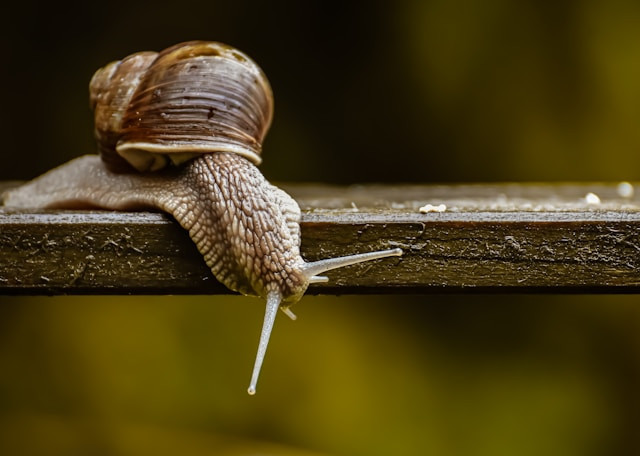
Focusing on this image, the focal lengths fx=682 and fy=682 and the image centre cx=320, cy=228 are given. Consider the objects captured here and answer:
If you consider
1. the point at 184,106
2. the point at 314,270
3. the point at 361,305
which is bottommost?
the point at 361,305

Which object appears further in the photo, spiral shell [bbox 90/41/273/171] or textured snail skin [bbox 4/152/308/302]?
spiral shell [bbox 90/41/273/171]

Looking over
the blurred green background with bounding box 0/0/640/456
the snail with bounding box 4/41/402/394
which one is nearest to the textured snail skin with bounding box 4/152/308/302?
the snail with bounding box 4/41/402/394

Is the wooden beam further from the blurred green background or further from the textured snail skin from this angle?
the blurred green background

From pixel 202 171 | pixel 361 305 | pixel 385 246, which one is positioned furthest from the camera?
pixel 361 305

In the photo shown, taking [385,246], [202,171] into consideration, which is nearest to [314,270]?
[385,246]

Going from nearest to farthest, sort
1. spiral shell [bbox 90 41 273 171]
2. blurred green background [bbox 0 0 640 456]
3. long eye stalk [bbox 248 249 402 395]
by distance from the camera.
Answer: long eye stalk [bbox 248 249 402 395]
spiral shell [bbox 90 41 273 171]
blurred green background [bbox 0 0 640 456]

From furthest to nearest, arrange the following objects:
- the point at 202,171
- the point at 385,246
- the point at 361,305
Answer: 1. the point at 361,305
2. the point at 202,171
3. the point at 385,246

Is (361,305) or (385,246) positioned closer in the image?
(385,246)

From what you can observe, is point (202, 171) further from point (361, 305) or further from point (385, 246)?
point (361, 305)
